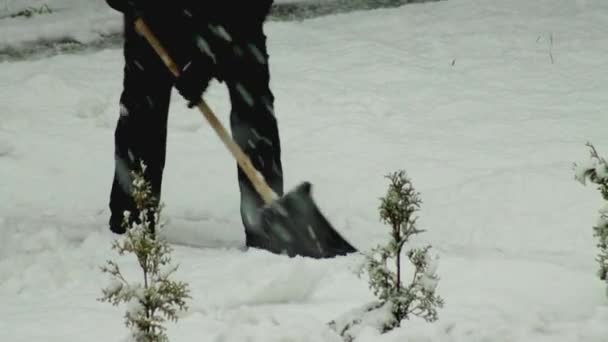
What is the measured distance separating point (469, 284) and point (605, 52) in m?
4.33

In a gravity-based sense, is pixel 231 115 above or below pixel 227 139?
above

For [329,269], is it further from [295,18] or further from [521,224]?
[295,18]

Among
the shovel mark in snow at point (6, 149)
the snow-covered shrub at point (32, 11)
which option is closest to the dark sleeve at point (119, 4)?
the shovel mark in snow at point (6, 149)

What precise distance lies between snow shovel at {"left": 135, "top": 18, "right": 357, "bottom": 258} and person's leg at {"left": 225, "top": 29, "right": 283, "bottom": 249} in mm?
99

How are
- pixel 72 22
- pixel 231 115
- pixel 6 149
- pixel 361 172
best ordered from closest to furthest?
pixel 231 115 < pixel 361 172 < pixel 6 149 < pixel 72 22

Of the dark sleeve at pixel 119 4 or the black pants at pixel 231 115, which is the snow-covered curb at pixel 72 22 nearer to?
the black pants at pixel 231 115

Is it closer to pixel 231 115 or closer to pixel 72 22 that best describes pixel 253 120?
pixel 231 115

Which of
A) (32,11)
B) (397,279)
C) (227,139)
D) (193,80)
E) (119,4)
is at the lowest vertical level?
(397,279)

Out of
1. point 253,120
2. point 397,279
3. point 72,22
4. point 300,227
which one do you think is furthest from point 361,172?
point 72,22

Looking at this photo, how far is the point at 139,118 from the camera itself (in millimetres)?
4312

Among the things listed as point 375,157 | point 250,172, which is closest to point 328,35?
point 375,157

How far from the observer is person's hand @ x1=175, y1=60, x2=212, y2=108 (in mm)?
4031

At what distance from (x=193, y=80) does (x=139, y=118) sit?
40 centimetres

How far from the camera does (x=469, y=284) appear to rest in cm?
338
